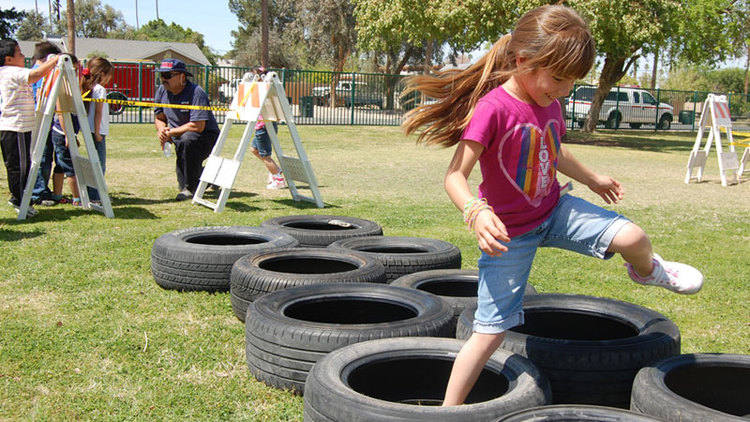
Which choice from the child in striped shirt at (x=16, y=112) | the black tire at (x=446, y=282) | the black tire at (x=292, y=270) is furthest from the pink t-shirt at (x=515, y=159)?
the child in striped shirt at (x=16, y=112)

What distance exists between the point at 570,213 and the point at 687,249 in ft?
15.7

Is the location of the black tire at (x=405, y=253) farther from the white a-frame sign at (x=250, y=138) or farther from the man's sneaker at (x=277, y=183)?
the man's sneaker at (x=277, y=183)

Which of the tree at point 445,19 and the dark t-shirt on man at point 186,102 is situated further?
the tree at point 445,19

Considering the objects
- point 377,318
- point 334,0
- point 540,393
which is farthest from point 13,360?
point 334,0

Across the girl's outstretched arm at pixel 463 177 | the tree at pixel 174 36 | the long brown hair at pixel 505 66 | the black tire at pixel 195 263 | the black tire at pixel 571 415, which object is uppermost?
the tree at pixel 174 36

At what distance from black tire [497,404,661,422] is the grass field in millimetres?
1193

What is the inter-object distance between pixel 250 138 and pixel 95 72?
2.28m

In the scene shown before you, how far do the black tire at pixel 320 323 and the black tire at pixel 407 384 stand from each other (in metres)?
0.23

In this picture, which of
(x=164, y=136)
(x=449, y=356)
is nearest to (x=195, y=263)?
(x=449, y=356)

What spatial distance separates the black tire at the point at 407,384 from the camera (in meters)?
2.33

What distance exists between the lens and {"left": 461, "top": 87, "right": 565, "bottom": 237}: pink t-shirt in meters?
2.65

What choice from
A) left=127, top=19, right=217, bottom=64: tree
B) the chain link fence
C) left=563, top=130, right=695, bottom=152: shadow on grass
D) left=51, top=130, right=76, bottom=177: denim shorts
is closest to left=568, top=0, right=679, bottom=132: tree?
left=563, top=130, right=695, bottom=152: shadow on grass

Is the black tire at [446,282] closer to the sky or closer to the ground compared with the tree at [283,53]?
closer to the ground

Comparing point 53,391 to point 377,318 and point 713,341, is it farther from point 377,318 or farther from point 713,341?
point 713,341
